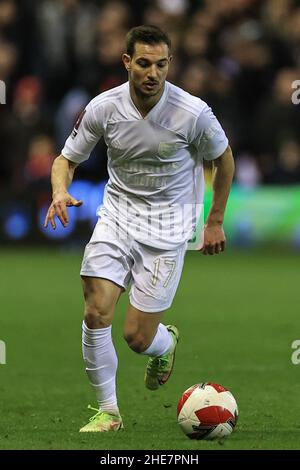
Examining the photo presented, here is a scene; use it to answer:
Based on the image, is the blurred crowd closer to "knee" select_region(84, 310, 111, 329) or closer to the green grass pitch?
the green grass pitch

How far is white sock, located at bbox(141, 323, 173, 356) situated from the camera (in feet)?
25.2

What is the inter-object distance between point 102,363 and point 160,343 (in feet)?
2.02

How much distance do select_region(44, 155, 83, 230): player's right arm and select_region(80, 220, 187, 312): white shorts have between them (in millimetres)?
316

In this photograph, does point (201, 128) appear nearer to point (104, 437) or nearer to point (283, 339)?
point (104, 437)

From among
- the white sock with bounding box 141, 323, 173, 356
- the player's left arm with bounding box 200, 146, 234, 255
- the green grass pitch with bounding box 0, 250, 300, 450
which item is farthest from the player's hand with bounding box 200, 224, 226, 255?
the green grass pitch with bounding box 0, 250, 300, 450

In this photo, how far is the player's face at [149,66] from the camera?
712cm

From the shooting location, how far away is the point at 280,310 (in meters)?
12.7

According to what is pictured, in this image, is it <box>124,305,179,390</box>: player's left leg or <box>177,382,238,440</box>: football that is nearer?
<box>177,382,238,440</box>: football

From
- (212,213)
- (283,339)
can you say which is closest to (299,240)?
(283,339)

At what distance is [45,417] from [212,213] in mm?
1530

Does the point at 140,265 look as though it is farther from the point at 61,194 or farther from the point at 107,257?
the point at 61,194

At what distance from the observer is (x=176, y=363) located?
973 cm

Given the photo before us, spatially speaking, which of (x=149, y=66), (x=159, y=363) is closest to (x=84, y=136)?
(x=149, y=66)

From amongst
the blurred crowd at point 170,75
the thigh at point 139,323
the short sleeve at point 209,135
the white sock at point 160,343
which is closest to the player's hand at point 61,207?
the thigh at point 139,323
